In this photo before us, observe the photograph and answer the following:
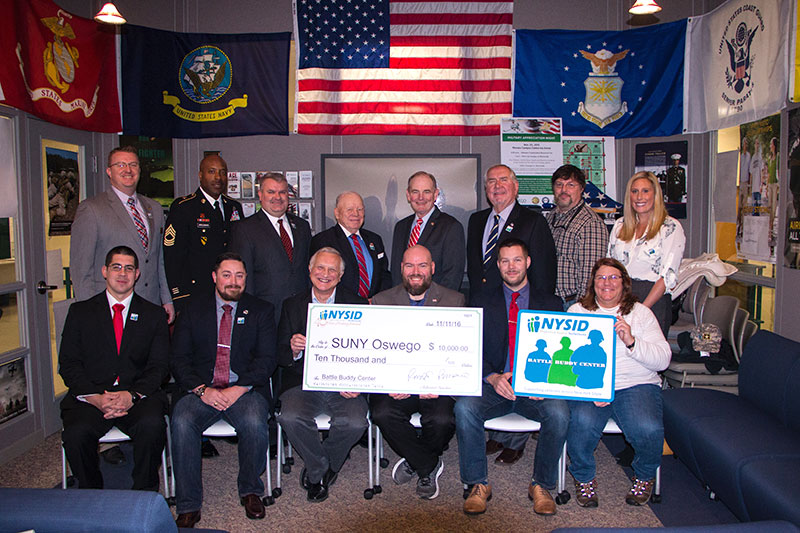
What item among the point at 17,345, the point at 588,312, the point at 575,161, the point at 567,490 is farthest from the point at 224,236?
the point at 575,161

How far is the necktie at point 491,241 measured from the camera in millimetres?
4301

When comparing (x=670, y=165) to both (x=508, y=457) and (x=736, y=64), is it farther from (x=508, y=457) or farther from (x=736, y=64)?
(x=508, y=457)

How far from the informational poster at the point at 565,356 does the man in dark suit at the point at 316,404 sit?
3.54 ft

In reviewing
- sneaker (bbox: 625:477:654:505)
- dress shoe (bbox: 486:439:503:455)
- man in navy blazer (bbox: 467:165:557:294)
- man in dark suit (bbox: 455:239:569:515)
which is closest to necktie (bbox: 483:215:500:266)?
man in navy blazer (bbox: 467:165:557:294)

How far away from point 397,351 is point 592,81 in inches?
158

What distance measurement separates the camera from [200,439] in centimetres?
339

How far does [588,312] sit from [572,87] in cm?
320

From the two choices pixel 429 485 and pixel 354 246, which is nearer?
pixel 429 485

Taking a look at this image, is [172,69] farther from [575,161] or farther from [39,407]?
[575,161]

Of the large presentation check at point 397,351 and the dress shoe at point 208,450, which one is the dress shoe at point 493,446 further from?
the dress shoe at point 208,450

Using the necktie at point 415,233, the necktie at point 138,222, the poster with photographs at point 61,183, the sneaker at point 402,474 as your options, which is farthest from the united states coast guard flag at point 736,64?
the poster with photographs at point 61,183

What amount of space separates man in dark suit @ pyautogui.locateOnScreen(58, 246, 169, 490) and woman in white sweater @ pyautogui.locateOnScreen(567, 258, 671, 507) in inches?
102

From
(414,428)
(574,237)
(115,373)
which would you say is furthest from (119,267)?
(574,237)

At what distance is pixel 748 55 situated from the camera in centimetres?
482
